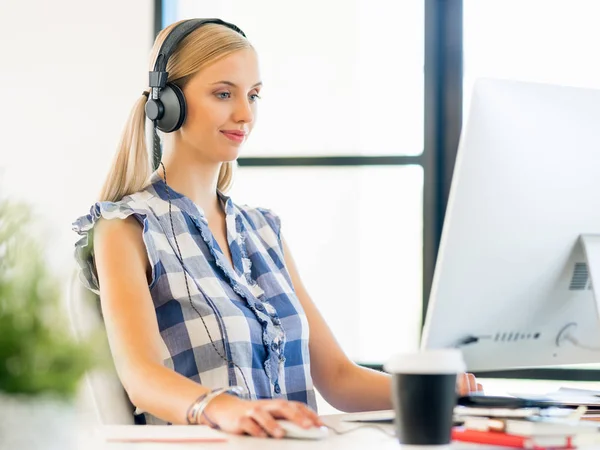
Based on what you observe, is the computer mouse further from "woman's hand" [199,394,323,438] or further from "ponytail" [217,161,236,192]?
"ponytail" [217,161,236,192]

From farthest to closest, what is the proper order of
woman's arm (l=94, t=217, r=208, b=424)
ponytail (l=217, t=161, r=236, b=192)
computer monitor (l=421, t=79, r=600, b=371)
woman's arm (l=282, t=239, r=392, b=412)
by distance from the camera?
1. ponytail (l=217, t=161, r=236, b=192)
2. woman's arm (l=282, t=239, r=392, b=412)
3. woman's arm (l=94, t=217, r=208, b=424)
4. computer monitor (l=421, t=79, r=600, b=371)

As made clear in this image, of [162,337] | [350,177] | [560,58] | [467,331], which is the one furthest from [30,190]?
[467,331]

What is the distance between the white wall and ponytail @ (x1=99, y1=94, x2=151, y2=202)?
122 centimetres

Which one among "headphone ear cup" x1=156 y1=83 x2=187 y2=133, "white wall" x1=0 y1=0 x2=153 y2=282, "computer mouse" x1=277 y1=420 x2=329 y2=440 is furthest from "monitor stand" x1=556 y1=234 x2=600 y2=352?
"white wall" x1=0 y1=0 x2=153 y2=282

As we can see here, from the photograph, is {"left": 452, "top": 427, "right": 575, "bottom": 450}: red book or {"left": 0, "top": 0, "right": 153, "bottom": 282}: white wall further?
{"left": 0, "top": 0, "right": 153, "bottom": 282}: white wall

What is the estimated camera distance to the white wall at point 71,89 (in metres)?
2.87

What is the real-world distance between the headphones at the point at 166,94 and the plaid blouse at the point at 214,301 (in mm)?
129

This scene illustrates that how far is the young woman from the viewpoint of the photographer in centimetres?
143

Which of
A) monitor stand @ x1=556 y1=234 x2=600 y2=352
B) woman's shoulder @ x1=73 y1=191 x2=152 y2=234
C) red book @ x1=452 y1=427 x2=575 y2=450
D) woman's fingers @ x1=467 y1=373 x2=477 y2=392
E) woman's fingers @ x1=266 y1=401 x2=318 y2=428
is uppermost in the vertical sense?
woman's shoulder @ x1=73 y1=191 x2=152 y2=234

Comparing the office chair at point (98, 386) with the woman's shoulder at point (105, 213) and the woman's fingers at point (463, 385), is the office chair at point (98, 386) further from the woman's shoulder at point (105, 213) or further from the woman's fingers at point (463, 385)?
the woman's fingers at point (463, 385)

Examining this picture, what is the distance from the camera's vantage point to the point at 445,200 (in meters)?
2.69

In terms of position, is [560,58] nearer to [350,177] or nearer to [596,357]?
[350,177]

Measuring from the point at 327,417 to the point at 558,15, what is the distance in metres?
1.89

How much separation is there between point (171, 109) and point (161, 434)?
2.60ft
